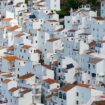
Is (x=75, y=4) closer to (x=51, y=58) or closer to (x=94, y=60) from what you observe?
(x=51, y=58)

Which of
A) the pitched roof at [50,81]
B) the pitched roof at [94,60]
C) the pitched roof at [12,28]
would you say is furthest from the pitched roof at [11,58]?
the pitched roof at [12,28]

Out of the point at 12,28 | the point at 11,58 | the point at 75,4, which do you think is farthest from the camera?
the point at 75,4

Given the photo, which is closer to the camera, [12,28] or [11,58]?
[11,58]

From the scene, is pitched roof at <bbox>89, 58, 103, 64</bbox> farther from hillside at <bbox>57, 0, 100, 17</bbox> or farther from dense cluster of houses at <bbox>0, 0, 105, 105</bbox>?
hillside at <bbox>57, 0, 100, 17</bbox>

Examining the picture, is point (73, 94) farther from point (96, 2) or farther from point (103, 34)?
point (96, 2)

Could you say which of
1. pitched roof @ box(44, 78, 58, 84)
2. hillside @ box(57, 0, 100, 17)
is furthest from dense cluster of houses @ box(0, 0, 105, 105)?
hillside @ box(57, 0, 100, 17)

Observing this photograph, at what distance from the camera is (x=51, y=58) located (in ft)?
139

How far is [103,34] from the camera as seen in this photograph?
44.3 m

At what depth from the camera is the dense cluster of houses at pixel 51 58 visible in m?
35.3

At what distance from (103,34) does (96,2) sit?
12.9 meters

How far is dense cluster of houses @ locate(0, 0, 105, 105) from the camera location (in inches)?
1391

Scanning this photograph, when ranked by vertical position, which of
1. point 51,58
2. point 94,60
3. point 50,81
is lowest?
point 50,81

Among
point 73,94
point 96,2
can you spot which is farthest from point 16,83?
point 96,2

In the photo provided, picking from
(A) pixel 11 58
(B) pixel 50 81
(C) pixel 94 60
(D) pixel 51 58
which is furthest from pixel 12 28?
(C) pixel 94 60
